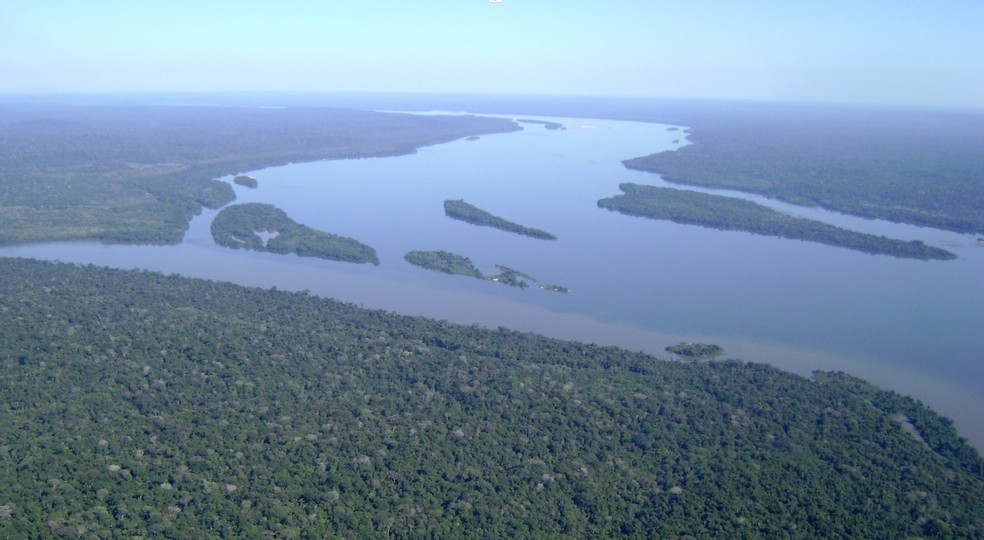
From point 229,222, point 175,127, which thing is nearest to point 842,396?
point 229,222

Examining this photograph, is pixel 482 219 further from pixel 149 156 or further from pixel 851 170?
pixel 851 170

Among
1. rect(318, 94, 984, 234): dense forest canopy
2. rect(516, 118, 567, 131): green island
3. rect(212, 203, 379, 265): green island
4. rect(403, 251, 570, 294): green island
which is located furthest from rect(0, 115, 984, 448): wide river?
rect(516, 118, 567, 131): green island

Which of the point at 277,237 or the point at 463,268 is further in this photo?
the point at 277,237

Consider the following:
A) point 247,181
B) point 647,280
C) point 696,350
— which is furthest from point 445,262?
point 247,181

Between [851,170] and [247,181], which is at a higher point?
[851,170]

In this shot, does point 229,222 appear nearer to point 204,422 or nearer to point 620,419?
point 204,422

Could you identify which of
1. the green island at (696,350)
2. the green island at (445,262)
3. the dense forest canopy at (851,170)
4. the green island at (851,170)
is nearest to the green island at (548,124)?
the green island at (851,170)
